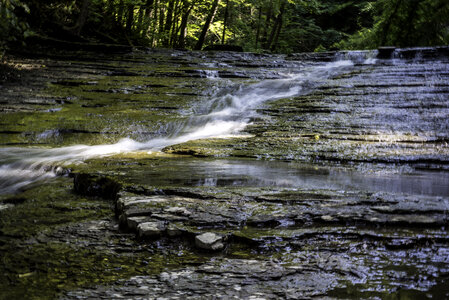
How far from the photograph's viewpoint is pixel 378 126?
6.04 metres

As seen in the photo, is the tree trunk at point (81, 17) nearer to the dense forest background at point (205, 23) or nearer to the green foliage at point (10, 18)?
the dense forest background at point (205, 23)

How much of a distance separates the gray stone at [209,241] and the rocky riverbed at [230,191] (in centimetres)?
2

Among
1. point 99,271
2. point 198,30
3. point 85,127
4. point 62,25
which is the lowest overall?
point 99,271

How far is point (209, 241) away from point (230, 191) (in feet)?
3.24

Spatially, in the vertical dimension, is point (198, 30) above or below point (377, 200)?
above

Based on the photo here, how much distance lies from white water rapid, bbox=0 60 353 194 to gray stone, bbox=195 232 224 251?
9.80 ft

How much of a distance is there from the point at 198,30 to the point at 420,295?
72.3 feet

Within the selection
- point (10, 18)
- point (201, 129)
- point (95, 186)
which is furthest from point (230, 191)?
point (10, 18)

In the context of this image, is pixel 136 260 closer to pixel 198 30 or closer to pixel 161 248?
pixel 161 248

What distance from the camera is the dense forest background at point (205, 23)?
41.5ft

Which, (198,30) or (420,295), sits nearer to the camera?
(420,295)

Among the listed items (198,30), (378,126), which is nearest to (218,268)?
(378,126)

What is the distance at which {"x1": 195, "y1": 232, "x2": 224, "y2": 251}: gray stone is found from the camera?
2479mm

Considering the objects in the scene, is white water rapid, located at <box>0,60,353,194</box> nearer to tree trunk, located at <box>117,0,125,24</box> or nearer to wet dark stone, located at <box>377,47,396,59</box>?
wet dark stone, located at <box>377,47,396,59</box>
